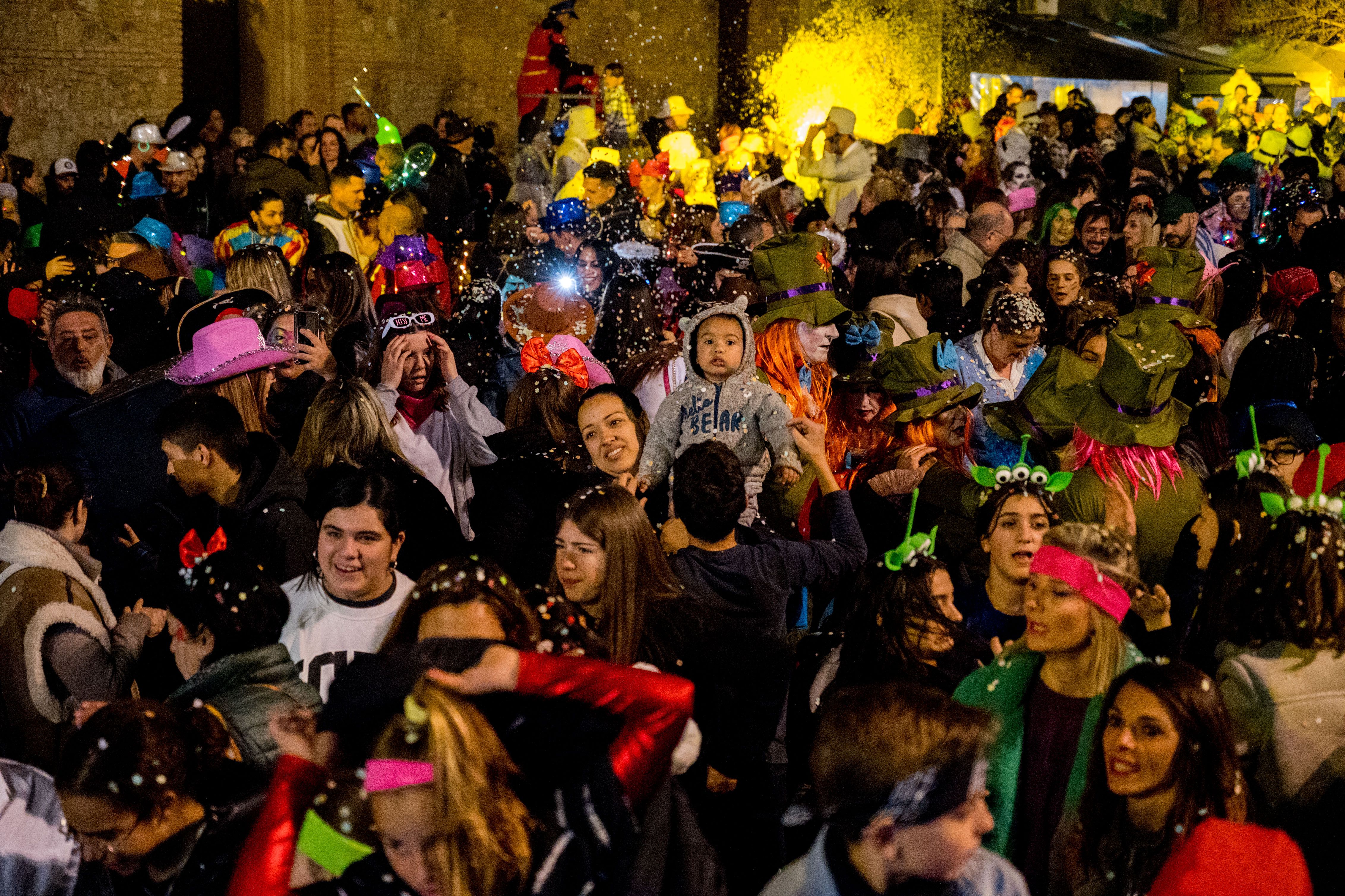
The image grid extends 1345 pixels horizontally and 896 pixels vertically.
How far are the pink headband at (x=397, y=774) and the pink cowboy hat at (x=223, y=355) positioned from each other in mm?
3046

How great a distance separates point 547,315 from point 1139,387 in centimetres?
280

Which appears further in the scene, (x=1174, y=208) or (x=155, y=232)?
(x=1174, y=208)

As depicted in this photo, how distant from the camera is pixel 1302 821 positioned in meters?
2.67

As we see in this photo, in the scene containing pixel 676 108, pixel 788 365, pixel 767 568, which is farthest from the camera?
pixel 676 108

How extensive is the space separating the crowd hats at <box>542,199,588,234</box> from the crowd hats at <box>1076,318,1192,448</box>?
155 inches

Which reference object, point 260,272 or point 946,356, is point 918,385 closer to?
point 946,356

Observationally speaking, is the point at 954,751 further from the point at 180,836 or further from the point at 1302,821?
the point at 180,836

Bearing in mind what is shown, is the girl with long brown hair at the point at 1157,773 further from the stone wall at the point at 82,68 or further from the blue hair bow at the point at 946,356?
the stone wall at the point at 82,68

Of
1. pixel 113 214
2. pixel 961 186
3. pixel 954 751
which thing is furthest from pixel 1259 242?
pixel 954 751

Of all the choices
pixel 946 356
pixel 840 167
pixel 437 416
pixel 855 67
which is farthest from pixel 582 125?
pixel 855 67

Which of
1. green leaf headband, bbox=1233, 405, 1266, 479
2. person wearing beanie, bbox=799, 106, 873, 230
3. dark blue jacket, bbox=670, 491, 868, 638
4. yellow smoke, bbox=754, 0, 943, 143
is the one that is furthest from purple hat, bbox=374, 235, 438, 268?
yellow smoke, bbox=754, 0, 943, 143

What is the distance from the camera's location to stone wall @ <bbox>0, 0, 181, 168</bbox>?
12.6m

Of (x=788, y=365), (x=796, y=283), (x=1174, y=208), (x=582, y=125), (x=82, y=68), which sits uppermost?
(x=82, y=68)

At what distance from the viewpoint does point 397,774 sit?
192cm
